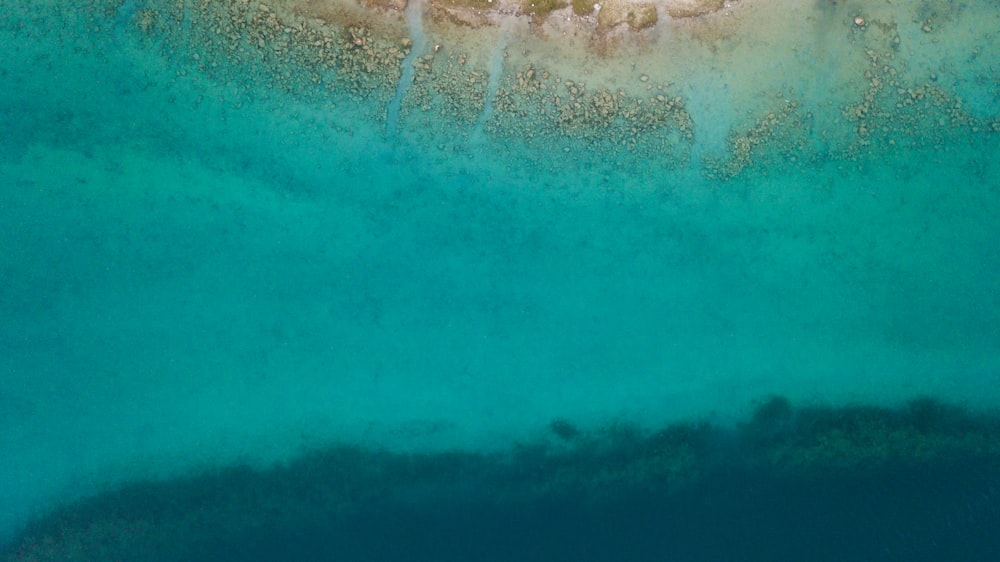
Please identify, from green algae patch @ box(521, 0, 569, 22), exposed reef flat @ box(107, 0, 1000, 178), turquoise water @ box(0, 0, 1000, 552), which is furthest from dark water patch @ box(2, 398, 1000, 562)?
green algae patch @ box(521, 0, 569, 22)

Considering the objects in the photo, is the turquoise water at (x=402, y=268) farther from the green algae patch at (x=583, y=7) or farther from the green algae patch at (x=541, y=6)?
the green algae patch at (x=583, y=7)

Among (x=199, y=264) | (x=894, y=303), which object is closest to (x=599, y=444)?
(x=894, y=303)

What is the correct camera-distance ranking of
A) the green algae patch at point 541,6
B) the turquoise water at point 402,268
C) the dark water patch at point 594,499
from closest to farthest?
1. the green algae patch at point 541,6
2. the turquoise water at point 402,268
3. the dark water patch at point 594,499

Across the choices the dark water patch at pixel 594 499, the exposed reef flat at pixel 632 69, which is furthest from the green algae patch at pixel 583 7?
the dark water patch at pixel 594 499

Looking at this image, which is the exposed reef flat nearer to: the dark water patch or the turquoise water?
the turquoise water

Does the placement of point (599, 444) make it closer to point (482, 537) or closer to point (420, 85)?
point (482, 537)

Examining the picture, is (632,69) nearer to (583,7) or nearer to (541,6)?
(583,7)
